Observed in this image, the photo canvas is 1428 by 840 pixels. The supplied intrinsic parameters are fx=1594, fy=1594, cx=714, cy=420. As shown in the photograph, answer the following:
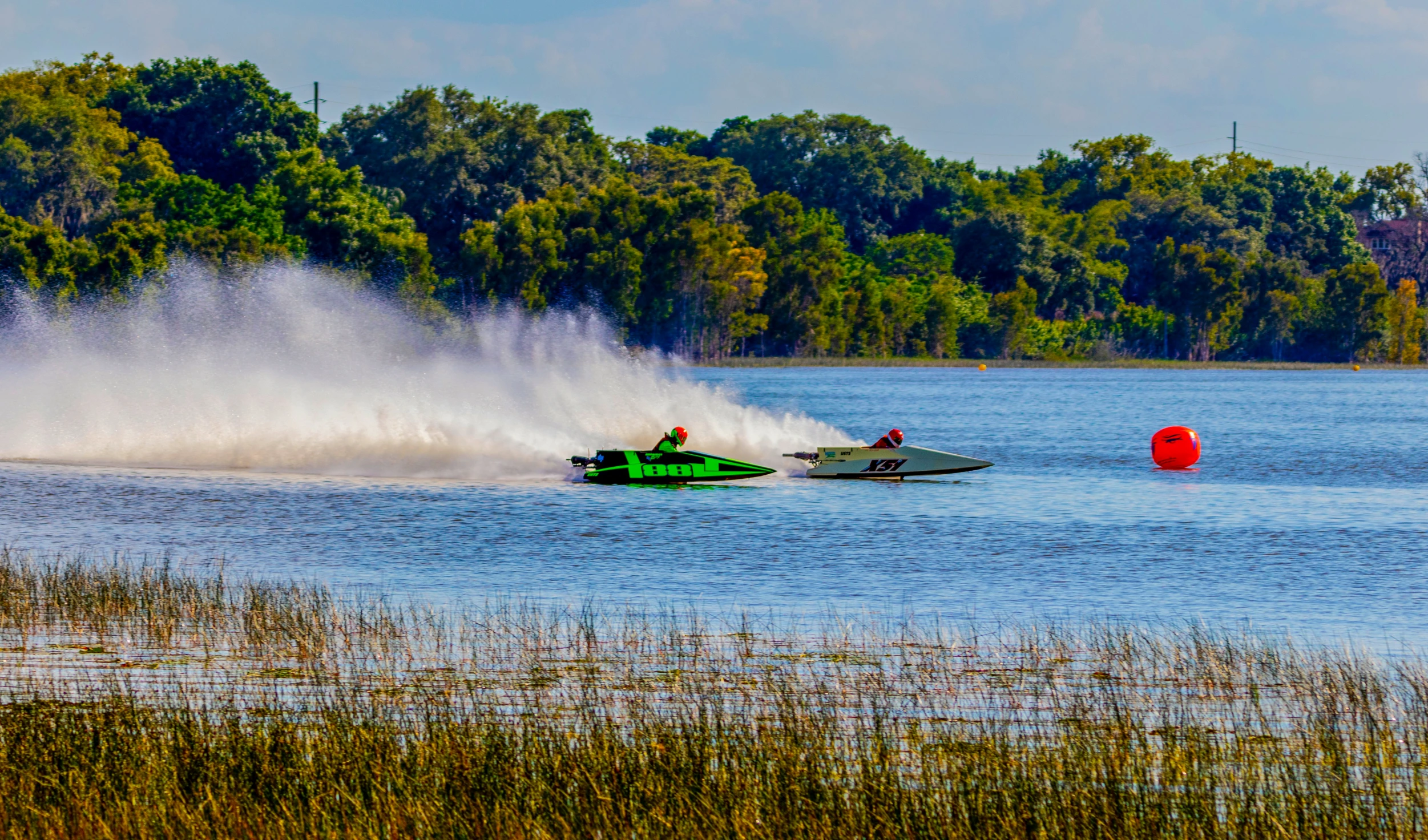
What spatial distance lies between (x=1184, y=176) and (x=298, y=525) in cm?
17562

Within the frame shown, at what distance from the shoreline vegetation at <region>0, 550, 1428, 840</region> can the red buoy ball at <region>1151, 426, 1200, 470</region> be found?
25311 millimetres

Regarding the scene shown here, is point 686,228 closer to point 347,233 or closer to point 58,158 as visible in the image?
point 347,233

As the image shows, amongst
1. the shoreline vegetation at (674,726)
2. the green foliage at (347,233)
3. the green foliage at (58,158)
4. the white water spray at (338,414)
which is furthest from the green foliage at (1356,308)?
the shoreline vegetation at (674,726)

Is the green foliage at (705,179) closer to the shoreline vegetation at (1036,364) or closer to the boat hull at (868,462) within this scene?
the shoreline vegetation at (1036,364)

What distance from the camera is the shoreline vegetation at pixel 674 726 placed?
947 cm

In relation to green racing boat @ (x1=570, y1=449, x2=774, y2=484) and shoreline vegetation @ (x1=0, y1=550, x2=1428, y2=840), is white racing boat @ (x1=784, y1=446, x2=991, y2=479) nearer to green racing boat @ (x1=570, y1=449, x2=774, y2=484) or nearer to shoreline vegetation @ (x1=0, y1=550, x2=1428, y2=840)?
green racing boat @ (x1=570, y1=449, x2=774, y2=484)

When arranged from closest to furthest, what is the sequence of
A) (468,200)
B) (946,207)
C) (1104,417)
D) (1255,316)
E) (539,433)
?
(539,433), (1104,417), (468,200), (1255,316), (946,207)

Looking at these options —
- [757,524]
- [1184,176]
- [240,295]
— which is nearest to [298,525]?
[757,524]

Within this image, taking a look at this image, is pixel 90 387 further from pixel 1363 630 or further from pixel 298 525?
pixel 1363 630

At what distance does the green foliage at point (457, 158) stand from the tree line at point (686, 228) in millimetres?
255

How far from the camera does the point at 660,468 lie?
3183 centimetres

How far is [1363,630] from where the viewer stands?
17.1 meters

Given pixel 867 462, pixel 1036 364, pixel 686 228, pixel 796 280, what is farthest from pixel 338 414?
pixel 1036 364

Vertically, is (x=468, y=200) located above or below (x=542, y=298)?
above
